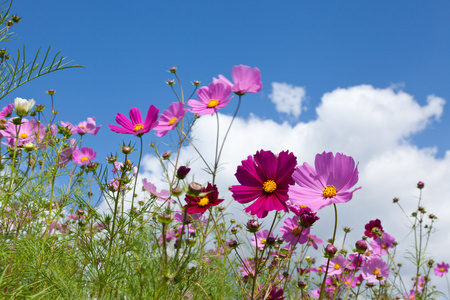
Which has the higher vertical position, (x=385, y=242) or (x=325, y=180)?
(x=385, y=242)

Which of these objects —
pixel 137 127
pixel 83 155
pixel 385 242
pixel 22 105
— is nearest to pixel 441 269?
pixel 385 242

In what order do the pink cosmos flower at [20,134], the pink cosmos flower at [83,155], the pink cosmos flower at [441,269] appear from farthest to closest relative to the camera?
the pink cosmos flower at [441,269]
the pink cosmos flower at [83,155]
the pink cosmos flower at [20,134]

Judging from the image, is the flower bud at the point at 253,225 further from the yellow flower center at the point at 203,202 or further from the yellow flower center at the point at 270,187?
the yellow flower center at the point at 203,202

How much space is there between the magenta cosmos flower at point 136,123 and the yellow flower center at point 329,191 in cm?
64

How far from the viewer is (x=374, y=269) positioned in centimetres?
225

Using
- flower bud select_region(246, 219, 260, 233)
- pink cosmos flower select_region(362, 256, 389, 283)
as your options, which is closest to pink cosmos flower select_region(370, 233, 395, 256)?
pink cosmos flower select_region(362, 256, 389, 283)

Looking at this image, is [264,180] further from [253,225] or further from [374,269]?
[374,269]

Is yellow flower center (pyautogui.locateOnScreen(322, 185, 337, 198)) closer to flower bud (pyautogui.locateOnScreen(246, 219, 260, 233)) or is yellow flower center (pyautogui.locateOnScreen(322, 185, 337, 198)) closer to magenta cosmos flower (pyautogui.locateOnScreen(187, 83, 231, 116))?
flower bud (pyautogui.locateOnScreen(246, 219, 260, 233))

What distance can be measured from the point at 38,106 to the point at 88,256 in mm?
1064

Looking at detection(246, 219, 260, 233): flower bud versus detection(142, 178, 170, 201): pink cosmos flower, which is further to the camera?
detection(142, 178, 170, 201): pink cosmos flower

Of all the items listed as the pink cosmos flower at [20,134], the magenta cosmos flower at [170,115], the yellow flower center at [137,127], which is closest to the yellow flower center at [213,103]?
the magenta cosmos flower at [170,115]

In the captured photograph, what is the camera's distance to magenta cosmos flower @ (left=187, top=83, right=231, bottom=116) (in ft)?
4.48

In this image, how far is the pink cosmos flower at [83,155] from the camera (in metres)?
2.14

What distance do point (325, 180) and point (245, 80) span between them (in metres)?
0.55
